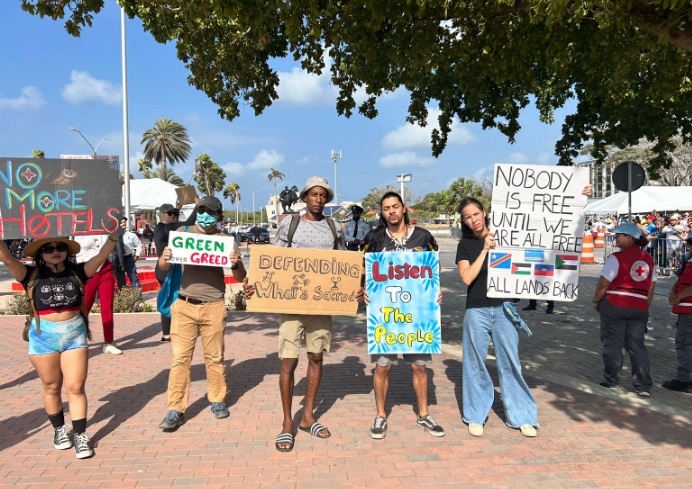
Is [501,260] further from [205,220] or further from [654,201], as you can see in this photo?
[654,201]

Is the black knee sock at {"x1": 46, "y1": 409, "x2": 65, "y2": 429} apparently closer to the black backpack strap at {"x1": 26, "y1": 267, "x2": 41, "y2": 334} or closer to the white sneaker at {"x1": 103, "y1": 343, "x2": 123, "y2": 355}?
the black backpack strap at {"x1": 26, "y1": 267, "x2": 41, "y2": 334}

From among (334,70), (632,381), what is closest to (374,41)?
(334,70)

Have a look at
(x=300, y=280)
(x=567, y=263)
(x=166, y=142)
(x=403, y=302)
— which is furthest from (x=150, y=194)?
(x=166, y=142)

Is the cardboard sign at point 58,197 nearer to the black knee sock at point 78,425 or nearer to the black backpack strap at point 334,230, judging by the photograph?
the black knee sock at point 78,425

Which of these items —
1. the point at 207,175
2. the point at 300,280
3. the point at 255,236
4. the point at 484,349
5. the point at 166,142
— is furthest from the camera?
the point at 207,175

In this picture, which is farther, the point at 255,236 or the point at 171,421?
the point at 255,236

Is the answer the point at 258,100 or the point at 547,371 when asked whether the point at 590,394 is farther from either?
the point at 258,100

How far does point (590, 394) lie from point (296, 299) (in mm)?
3259

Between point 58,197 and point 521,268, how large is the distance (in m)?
4.00

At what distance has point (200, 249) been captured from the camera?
14.8ft

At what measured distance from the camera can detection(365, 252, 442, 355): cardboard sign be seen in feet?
14.4

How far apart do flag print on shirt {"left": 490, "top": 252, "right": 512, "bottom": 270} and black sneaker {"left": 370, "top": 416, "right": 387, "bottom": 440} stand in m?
1.58

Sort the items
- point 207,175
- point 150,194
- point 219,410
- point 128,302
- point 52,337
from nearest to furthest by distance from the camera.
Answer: point 52,337, point 219,410, point 128,302, point 150,194, point 207,175

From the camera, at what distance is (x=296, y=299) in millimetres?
4258
